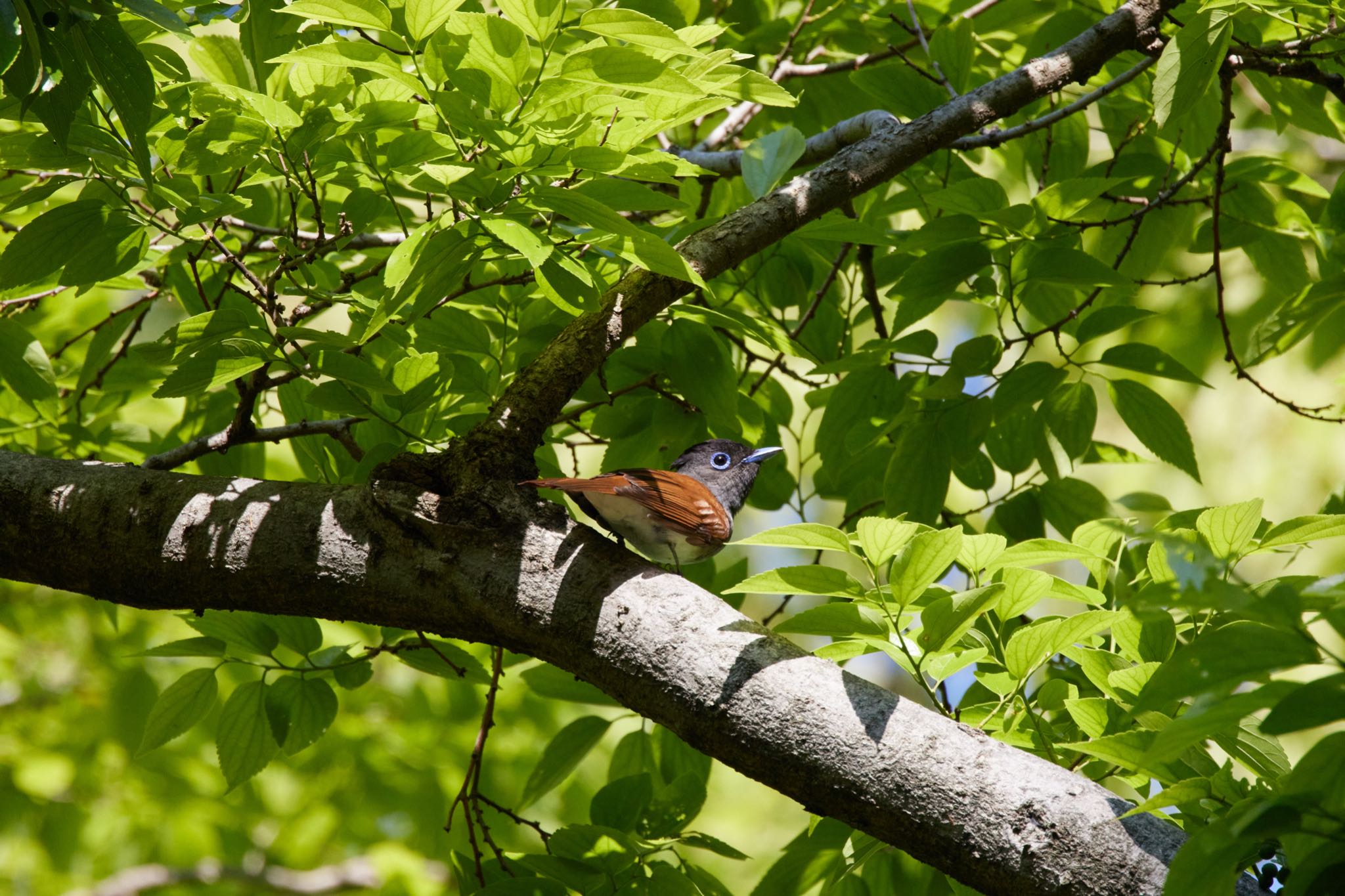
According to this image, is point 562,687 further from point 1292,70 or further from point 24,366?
point 1292,70

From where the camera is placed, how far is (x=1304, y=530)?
1839 millimetres

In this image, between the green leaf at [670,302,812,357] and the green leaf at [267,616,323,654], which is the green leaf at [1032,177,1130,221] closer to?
the green leaf at [670,302,812,357]

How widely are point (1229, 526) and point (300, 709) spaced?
7.02ft

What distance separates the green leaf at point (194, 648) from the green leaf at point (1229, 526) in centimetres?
225

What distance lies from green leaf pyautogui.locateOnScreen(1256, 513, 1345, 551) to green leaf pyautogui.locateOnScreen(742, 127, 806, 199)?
1.24 meters

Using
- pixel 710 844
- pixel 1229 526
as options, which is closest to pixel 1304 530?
pixel 1229 526

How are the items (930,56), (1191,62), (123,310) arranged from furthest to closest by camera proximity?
1. (123,310)
2. (930,56)
3. (1191,62)

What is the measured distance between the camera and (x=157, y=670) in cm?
545

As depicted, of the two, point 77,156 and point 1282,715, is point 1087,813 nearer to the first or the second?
point 1282,715

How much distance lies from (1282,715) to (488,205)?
148cm

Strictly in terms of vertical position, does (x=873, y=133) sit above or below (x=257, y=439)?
above

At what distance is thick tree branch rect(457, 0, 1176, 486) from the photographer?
87.0 inches

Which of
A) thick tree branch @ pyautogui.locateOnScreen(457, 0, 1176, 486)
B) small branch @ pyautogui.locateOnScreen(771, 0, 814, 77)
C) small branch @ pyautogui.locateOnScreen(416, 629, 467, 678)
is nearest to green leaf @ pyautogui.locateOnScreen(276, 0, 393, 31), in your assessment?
thick tree branch @ pyautogui.locateOnScreen(457, 0, 1176, 486)

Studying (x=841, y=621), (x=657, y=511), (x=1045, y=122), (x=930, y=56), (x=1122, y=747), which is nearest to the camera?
(x=1122, y=747)
